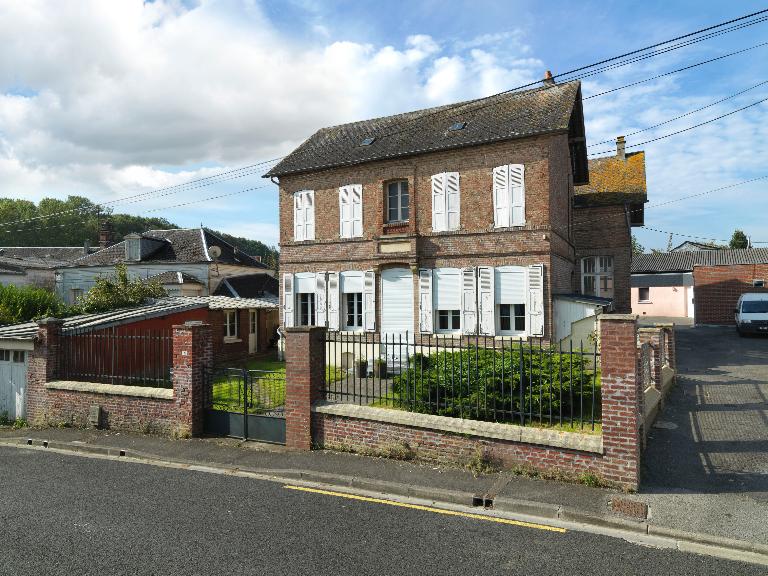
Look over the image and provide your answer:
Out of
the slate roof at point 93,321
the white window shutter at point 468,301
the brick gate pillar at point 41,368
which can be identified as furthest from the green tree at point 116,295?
the white window shutter at point 468,301

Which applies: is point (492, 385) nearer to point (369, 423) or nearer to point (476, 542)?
point (369, 423)

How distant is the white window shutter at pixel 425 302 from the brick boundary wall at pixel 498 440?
8563mm

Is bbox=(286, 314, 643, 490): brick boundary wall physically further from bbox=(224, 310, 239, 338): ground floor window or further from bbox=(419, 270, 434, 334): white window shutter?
bbox=(224, 310, 239, 338): ground floor window

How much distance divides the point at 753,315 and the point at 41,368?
28473mm

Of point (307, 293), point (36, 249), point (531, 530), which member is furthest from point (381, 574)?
point (36, 249)

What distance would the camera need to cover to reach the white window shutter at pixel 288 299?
65.1ft

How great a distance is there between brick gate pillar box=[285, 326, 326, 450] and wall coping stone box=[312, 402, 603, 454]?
0.82ft

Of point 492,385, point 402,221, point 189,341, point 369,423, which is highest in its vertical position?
point 402,221

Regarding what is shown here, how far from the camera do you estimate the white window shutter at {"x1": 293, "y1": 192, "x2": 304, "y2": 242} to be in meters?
19.6

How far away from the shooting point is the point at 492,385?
8.23 metres

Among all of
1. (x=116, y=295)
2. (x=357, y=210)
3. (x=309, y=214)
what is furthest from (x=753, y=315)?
(x=116, y=295)

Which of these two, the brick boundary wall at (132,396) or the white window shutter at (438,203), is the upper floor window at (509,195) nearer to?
the white window shutter at (438,203)

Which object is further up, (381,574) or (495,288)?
(495,288)

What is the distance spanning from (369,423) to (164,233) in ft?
97.6
